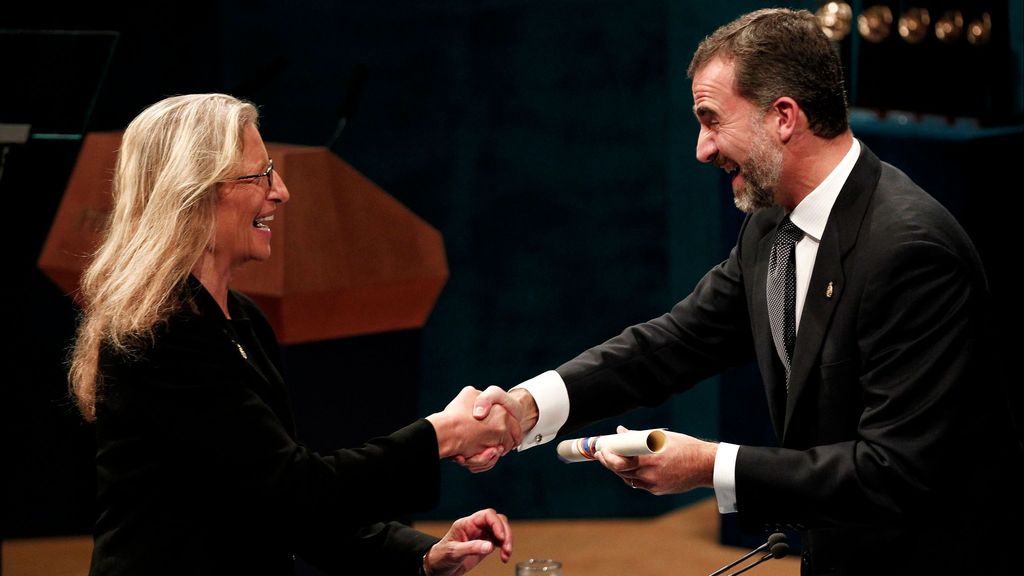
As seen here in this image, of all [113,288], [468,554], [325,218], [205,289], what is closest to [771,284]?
[468,554]

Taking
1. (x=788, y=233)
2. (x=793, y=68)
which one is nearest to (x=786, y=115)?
(x=793, y=68)

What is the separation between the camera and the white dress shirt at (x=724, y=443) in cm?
180

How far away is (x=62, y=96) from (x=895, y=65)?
2.62 m

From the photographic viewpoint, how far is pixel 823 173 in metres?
1.97

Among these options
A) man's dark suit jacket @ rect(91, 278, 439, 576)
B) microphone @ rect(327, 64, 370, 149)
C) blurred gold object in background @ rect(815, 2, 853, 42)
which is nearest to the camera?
man's dark suit jacket @ rect(91, 278, 439, 576)

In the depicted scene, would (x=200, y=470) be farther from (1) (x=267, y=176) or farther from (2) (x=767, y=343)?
(2) (x=767, y=343)

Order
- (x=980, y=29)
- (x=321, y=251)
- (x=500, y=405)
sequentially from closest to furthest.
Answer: (x=500, y=405), (x=321, y=251), (x=980, y=29)

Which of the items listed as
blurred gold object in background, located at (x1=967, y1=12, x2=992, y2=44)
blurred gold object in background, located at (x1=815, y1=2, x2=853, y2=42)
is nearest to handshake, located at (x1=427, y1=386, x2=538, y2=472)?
blurred gold object in background, located at (x1=815, y1=2, x2=853, y2=42)

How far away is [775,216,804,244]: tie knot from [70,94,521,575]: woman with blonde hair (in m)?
0.74

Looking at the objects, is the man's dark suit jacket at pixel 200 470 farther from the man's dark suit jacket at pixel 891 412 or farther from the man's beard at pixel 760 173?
the man's beard at pixel 760 173

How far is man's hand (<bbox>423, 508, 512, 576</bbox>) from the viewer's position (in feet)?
6.17

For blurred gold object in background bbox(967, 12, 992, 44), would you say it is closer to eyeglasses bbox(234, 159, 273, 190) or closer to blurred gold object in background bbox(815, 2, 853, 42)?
blurred gold object in background bbox(815, 2, 853, 42)

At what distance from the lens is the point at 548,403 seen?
2.31m

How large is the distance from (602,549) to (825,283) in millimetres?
2632
